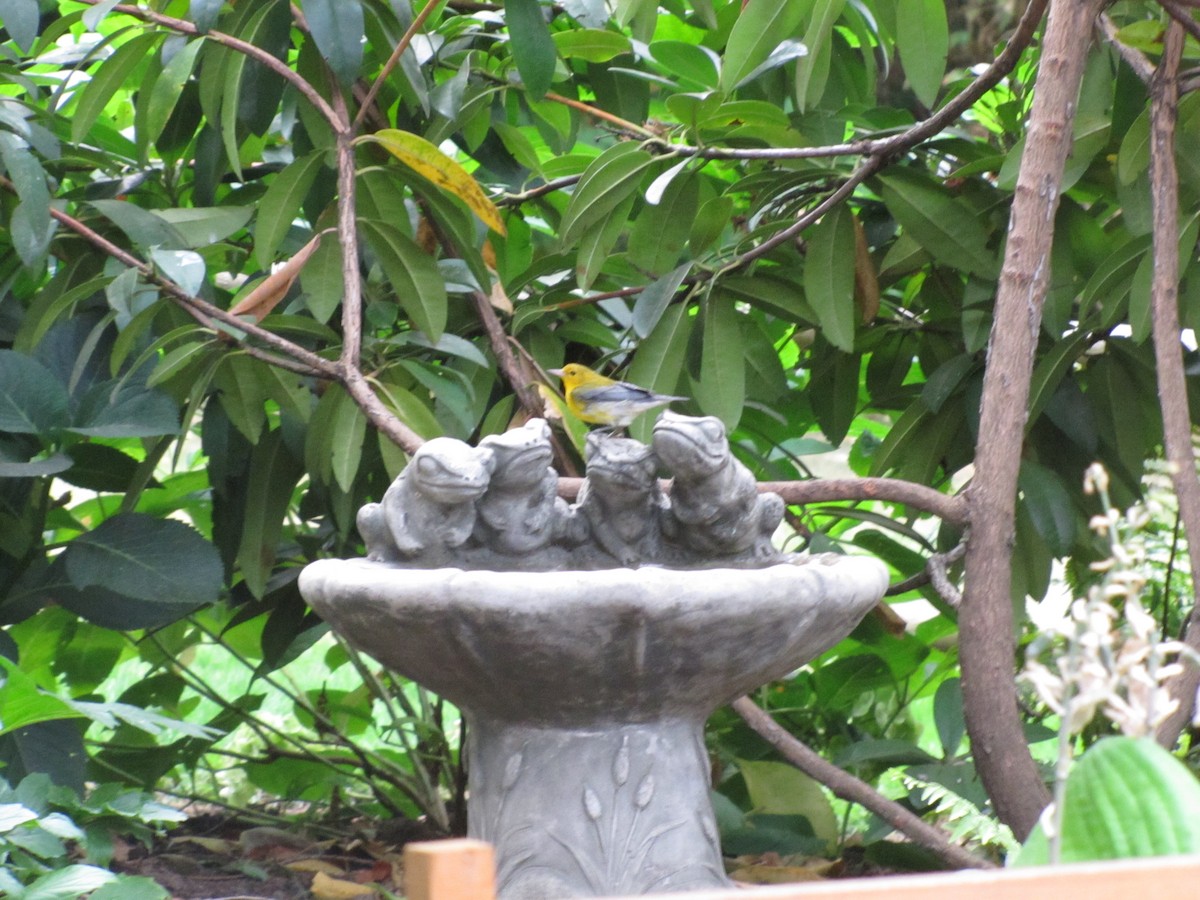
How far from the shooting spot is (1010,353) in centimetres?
179

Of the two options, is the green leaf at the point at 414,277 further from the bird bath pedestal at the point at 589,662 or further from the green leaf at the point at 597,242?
A: the bird bath pedestal at the point at 589,662

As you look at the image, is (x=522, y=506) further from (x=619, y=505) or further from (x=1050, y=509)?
(x=1050, y=509)

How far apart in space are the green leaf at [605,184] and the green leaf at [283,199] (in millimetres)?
447

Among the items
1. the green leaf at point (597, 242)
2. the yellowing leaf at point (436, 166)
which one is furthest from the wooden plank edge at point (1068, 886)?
the green leaf at point (597, 242)

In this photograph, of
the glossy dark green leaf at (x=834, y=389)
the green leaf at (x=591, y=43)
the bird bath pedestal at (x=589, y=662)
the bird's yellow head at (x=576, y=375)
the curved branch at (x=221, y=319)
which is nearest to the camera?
the bird bath pedestal at (x=589, y=662)

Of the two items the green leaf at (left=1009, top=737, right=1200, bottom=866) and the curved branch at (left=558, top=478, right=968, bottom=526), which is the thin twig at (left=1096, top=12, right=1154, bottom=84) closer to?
the curved branch at (left=558, top=478, right=968, bottom=526)

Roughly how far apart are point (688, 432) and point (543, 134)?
1500mm

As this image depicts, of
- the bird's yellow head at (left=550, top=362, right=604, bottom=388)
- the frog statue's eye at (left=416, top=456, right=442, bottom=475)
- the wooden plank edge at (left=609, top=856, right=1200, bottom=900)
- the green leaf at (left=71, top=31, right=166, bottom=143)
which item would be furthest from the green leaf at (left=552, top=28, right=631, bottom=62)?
the wooden plank edge at (left=609, top=856, right=1200, bottom=900)

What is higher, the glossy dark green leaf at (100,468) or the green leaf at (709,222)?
the green leaf at (709,222)

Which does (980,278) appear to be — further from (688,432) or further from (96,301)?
(96,301)

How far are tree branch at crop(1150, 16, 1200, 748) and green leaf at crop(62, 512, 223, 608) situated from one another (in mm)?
1475

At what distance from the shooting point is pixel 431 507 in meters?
1.50

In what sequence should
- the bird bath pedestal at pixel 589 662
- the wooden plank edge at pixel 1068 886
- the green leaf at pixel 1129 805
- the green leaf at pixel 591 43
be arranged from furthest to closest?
the green leaf at pixel 591 43 < the bird bath pedestal at pixel 589 662 < the green leaf at pixel 1129 805 < the wooden plank edge at pixel 1068 886

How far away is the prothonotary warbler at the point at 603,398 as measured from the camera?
2230mm
